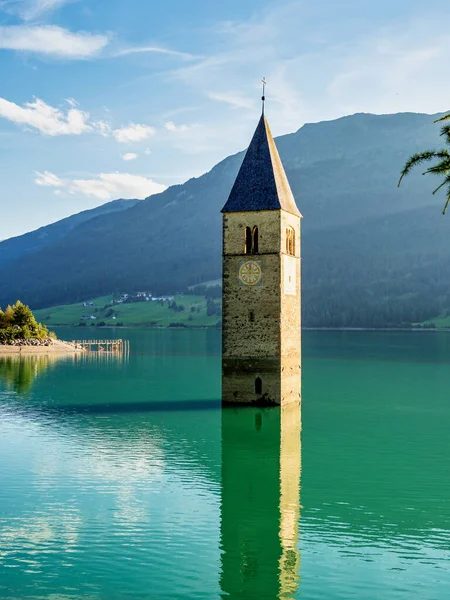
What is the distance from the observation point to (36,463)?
37.0m

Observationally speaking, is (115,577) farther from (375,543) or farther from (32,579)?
(375,543)

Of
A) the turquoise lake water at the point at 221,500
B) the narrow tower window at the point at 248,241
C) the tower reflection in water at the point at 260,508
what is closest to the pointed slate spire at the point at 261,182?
the narrow tower window at the point at 248,241

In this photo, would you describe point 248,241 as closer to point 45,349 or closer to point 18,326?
point 45,349

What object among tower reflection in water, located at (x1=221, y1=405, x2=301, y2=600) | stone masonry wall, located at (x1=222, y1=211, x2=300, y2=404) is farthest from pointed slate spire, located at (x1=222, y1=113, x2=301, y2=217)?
tower reflection in water, located at (x1=221, y1=405, x2=301, y2=600)

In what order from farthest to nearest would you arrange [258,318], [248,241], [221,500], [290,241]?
[290,241] → [248,241] → [258,318] → [221,500]

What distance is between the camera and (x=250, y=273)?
5491cm

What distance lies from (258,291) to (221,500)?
2553cm

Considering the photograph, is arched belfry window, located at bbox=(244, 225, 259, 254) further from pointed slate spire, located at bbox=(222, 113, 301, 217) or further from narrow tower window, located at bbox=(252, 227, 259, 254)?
pointed slate spire, located at bbox=(222, 113, 301, 217)

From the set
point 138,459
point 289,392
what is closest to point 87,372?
point 289,392

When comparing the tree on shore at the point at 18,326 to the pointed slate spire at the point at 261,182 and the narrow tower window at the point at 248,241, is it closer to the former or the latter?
the pointed slate spire at the point at 261,182

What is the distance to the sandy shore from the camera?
114438 millimetres

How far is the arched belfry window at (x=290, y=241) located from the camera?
5653 centimetres

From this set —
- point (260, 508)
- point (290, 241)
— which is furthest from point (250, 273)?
point (260, 508)

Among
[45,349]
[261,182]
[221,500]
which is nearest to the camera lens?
[221,500]
